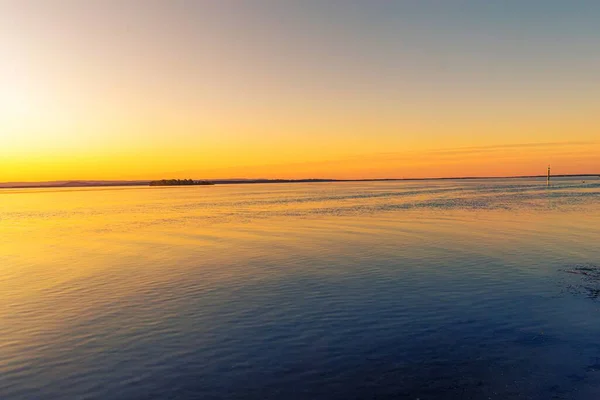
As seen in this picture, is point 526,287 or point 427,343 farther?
point 526,287

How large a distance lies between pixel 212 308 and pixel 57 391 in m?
7.56

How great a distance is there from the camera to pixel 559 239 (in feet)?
116

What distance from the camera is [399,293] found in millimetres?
19719

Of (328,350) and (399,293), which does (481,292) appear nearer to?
(399,293)

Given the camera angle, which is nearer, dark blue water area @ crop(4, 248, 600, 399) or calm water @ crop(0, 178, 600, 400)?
dark blue water area @ crop(4, 248, 600, 399)

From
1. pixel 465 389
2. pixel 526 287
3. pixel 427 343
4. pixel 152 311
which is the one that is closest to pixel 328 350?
pixel 427 343

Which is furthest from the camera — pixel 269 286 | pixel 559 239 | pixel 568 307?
pixel 559 239

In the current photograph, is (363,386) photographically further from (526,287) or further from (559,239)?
(559,239)

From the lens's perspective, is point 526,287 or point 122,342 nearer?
point 122,342

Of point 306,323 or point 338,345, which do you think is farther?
point 306,323

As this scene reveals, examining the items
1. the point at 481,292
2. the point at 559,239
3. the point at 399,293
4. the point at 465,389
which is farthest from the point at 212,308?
the point at 559,239

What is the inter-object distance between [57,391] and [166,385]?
2.87 metres

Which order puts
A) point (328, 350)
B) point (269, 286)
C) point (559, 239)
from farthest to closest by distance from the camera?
point (559, 239), point (269, 286), point (328, 350)

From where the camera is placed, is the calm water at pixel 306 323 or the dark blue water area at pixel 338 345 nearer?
the dark blue water area at pixel 338 345
